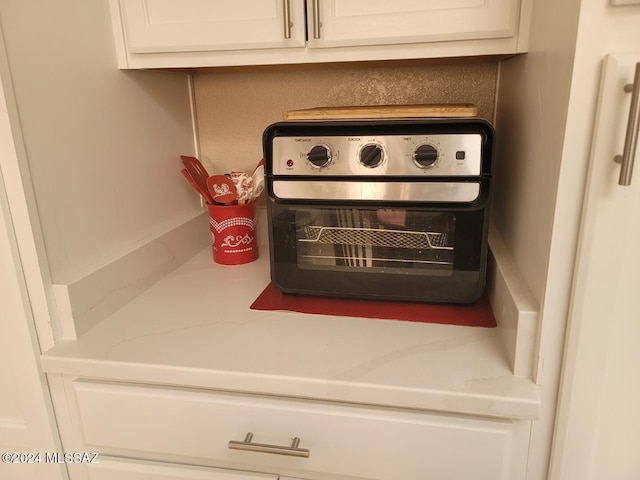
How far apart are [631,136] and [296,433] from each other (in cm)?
64

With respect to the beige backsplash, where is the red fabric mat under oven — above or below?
below

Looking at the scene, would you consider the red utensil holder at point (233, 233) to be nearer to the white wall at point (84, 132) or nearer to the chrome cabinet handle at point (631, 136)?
the white wall at point (84, 132)

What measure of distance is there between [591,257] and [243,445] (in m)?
0.60

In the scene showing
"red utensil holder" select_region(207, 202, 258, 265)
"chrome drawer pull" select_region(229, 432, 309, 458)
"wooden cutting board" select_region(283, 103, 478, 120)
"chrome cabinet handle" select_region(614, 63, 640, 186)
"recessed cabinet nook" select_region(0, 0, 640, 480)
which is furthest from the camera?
"red utensil holder" select_region(207, 202, 258, 265)

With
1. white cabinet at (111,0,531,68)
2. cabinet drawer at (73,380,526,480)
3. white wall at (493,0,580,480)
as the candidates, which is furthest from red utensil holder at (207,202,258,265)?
white wall at (493,0,580,480)

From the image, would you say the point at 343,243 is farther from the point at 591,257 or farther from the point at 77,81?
the point at 77,81

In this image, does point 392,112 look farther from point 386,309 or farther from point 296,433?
point 296,433

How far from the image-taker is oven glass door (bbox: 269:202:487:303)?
878 millimetres

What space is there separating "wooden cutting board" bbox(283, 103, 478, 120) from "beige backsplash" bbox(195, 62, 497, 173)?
14.0 inches

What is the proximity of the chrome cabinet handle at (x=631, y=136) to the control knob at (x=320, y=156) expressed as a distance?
49cm

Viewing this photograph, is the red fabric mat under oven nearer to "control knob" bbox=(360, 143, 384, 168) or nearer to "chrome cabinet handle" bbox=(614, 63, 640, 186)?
"control knob" bbox=(360, 143, 384, 168)

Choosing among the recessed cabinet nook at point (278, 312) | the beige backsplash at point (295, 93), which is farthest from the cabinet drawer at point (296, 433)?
the beige backsplash at point (295, 93)

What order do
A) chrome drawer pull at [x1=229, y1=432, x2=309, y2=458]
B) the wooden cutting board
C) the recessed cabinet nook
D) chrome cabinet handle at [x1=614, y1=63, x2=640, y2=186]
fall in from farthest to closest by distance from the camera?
the wooden cutting board, chrome drawer pull at [x1=229, y1=432, x2=309, y2=458], the recessed cabinet nook, chrome cabinet handle at [x1=614, y1=63, x2=640, y2=186]

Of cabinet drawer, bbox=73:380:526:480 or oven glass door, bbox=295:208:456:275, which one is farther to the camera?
oven glass door, bbox=295:208:456:275
